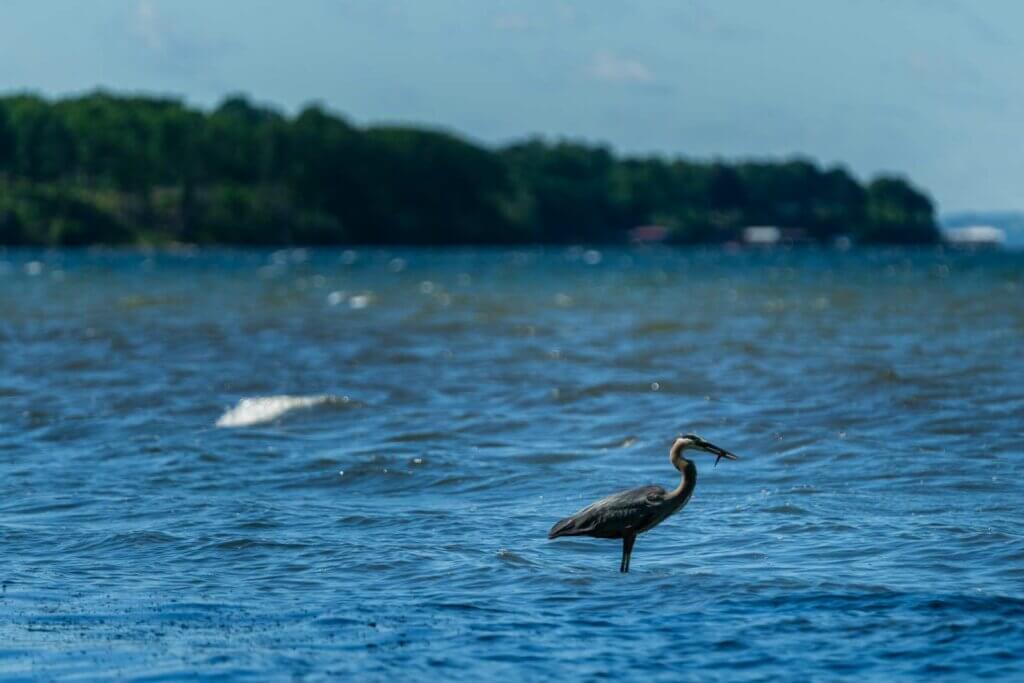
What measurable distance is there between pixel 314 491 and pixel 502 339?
19.5 meters

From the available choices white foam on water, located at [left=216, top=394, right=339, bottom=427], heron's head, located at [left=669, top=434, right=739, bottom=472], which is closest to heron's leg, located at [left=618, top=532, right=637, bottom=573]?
heron's head, located at [left=669, top=434, right=739, bottom=472]

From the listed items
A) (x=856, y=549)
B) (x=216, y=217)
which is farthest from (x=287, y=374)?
(x=216, y=217)

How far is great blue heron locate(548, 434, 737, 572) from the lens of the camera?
11.3 meters

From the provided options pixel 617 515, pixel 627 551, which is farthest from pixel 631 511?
pixel 627 551

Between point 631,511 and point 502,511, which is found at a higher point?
point 631,511

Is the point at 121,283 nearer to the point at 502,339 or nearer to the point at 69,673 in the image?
the point at 502,339

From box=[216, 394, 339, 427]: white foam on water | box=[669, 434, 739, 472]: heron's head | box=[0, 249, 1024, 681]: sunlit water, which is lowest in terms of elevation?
box=[0, 249, 1024, 681]: sunlit water

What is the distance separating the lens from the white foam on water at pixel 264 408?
20.0 m

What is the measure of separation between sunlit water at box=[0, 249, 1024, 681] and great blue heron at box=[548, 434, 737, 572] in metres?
0.31

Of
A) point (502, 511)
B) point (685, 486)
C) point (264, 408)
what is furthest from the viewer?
point (264, 408)

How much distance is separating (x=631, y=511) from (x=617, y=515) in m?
0.10

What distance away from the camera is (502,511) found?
14.1 metres

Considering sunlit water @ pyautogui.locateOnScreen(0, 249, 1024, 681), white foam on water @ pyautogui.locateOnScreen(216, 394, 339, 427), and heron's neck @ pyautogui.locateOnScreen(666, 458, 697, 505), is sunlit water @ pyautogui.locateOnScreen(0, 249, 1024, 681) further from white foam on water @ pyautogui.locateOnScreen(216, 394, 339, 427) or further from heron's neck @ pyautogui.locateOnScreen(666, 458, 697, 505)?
heron's neck @ pyautogui.locateOnScreen(666, 458, 697, 505)

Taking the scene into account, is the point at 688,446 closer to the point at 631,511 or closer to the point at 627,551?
the point at 631,511
